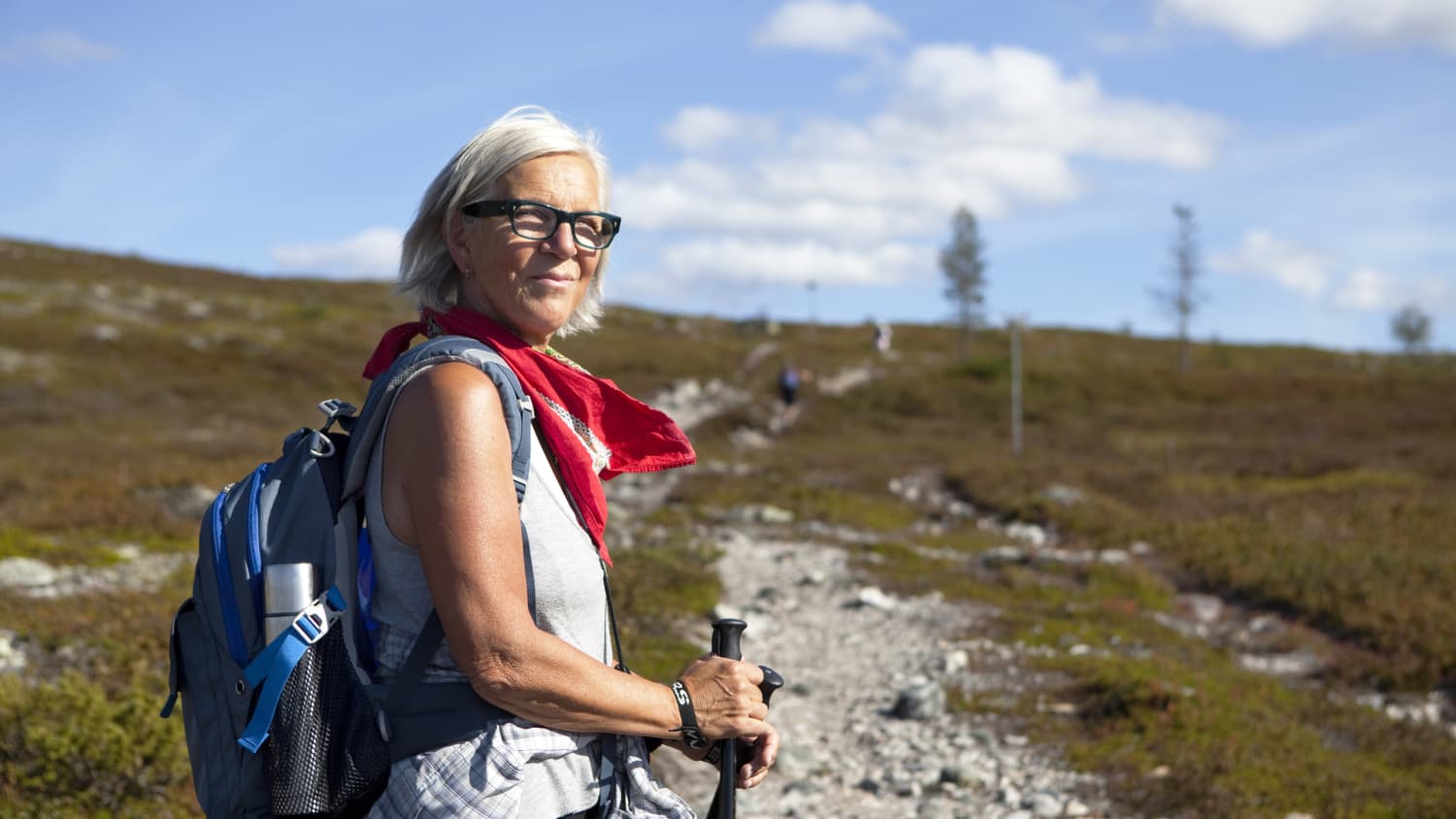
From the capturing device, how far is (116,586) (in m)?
10.4

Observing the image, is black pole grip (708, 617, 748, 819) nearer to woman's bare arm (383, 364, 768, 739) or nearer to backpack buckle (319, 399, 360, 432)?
woman's bare arm (383, 364, 768, 739)

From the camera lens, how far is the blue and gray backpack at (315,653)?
2033 millimetres

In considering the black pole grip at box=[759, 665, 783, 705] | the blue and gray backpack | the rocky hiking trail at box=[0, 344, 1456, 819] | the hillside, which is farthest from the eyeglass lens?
the rocky hiking trail at box=[0, 344, 1456, 819]

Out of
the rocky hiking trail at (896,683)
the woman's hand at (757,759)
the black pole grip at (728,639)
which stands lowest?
the rocky hiking trail at (896,683)

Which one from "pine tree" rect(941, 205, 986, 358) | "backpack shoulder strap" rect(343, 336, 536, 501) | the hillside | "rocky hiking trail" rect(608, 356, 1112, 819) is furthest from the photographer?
"pine tree" rect(941, 205, 986, 358)

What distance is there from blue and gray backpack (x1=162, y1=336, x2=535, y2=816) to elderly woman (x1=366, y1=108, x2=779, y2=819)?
0.14 feet

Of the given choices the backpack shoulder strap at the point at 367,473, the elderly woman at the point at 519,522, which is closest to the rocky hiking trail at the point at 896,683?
the elderly woman at the point at 519,522

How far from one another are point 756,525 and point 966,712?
9.82 meters

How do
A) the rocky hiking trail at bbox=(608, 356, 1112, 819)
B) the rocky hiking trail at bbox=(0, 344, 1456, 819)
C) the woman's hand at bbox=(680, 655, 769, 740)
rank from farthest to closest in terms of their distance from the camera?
the rocky hiking trail at bbox=(0, 344, 1456, 819)
the rocky hiking trail at bbox=(608, 356, 1112, 819)
the woman's hand at bbox=(680, 655, 769, 740)

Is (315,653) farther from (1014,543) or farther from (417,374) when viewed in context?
(1014,543)

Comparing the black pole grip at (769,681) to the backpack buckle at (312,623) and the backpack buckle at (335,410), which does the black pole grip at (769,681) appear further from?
the backpack buckle at (335,410)

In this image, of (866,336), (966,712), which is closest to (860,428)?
(966,712)

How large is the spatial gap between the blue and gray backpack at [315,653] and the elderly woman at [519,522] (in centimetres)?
4

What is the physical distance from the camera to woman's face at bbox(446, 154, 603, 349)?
7.57 ft
